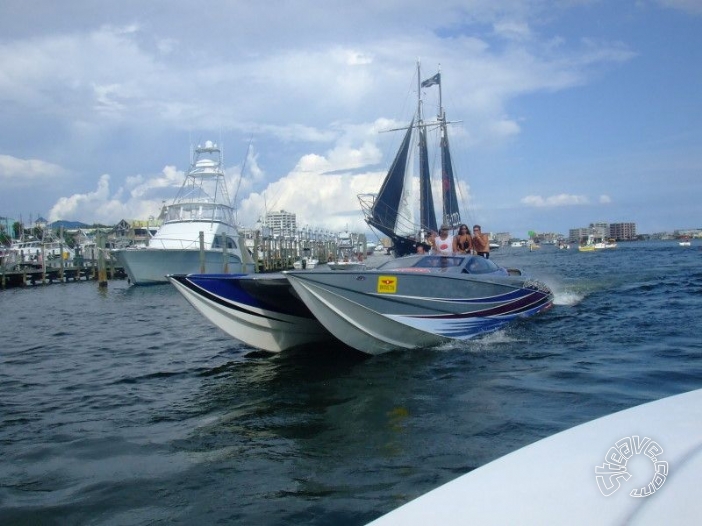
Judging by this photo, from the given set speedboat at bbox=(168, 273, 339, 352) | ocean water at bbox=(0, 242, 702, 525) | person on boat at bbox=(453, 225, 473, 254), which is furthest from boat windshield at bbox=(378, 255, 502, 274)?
person on boat at bbox=(453, 225, 473, 254)

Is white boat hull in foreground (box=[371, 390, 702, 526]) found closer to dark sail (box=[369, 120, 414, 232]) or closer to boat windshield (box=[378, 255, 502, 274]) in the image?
boat windshield (box=[378, 255, 502, 274])

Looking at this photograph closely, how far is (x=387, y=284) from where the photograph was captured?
32.4ft

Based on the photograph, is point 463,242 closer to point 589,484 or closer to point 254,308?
point 254,308

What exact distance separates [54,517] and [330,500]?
2020 mm

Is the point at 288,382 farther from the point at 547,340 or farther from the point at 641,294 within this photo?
the point at 641,294

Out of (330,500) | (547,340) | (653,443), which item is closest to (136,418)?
(330,500)

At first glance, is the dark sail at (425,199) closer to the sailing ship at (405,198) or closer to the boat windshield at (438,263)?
the sailing ship at (405,198)

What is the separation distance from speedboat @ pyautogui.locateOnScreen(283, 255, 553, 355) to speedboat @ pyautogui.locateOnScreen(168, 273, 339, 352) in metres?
0.86

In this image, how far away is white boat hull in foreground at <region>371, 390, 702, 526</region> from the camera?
1.78 meters

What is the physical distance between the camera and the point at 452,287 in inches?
421

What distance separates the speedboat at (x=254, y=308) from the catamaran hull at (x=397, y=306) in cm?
82

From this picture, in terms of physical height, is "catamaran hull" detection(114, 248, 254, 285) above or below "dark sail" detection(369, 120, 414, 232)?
below

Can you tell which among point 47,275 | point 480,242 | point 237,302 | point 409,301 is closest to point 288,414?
point 409,301

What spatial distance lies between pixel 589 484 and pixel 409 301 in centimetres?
819
